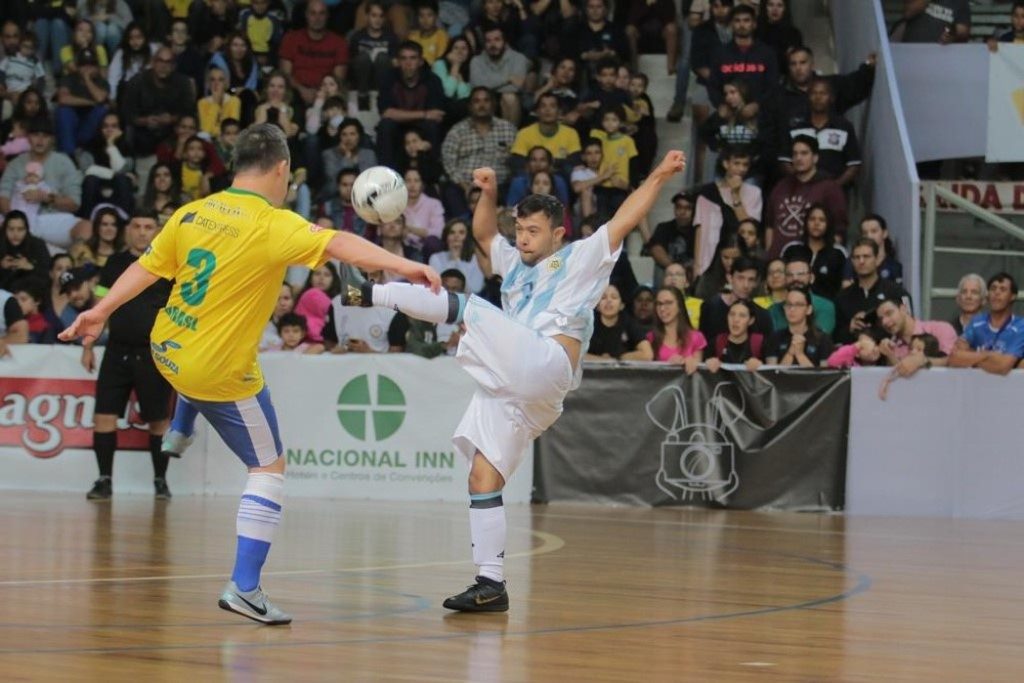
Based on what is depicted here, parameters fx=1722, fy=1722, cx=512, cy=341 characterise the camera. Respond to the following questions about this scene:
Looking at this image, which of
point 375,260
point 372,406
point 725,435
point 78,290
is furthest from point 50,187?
point 375,260

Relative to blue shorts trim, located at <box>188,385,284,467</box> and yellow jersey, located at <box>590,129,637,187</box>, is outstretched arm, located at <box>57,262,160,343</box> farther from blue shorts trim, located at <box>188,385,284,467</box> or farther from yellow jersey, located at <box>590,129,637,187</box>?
yellow jersey, located at <box>590,129,637,187</box>

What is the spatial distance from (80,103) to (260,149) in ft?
47.7

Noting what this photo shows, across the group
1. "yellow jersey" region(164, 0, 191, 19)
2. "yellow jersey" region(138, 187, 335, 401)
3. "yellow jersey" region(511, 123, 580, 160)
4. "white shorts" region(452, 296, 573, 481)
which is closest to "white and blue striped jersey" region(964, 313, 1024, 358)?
"yellow jersey" region(511, 123, 580, 160)

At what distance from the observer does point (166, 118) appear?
2123cm

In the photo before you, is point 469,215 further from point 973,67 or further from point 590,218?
point 973,67

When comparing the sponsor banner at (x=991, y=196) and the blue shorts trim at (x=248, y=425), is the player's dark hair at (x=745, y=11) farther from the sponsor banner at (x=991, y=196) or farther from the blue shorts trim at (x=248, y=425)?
the blue shorts trim at (x=248, y=425)

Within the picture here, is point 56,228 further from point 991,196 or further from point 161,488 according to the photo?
point 991,196

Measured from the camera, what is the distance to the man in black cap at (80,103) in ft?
70.2

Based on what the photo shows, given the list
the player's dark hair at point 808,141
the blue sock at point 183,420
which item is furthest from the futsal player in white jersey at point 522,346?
the player's dark hair at point 808,141

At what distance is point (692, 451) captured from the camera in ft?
52.6

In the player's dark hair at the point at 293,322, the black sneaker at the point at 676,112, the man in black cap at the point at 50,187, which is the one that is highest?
the black sneaker at the point at 676,112

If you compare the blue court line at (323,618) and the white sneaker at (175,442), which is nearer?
the blue court line at (323,618)

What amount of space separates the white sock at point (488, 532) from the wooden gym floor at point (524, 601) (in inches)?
10.6

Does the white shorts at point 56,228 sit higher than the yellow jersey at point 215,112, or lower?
lower
